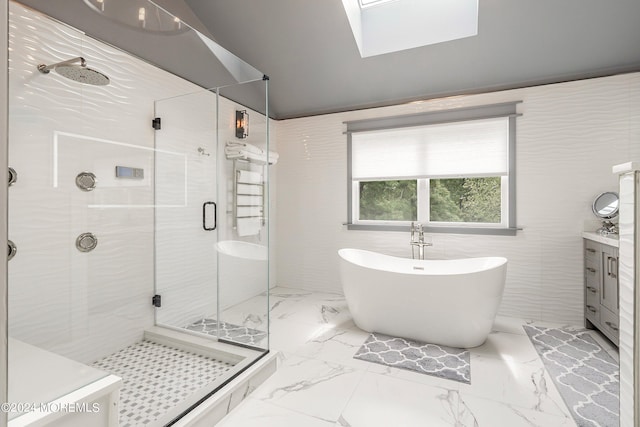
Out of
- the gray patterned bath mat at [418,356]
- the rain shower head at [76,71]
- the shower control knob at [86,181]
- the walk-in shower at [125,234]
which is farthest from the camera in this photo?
the gray patterned bath mat at [418,356]

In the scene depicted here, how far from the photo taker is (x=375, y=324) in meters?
2.74

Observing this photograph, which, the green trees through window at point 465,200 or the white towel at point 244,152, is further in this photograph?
the green trees through window at point 465,200

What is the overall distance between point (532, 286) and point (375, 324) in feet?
5.46

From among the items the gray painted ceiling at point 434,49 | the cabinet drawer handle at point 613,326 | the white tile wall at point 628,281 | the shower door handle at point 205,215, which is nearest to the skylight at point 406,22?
the gray painted ceiling at point 434,49

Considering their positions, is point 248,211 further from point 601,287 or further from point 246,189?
point 601,287

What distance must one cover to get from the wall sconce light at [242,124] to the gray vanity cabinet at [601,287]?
288 cm

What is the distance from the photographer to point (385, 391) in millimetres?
1919

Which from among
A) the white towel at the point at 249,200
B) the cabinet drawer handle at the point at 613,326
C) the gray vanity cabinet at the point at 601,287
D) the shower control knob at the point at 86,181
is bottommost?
the cabinet drawer handle at the point at 613,326

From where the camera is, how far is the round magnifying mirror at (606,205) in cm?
271

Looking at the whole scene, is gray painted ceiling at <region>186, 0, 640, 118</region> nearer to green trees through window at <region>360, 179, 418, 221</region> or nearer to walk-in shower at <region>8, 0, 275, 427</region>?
walk-in shower at <region>8, 0, 275, 427</region>

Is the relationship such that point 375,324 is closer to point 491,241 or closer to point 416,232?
point 416,232

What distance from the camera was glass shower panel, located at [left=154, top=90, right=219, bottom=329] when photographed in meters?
2.20

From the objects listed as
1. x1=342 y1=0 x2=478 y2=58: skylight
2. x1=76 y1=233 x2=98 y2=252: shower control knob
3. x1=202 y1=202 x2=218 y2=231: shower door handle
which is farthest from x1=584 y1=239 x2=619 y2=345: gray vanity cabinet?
x1=76 y1=233 x2=98 y2=252: shower control knob

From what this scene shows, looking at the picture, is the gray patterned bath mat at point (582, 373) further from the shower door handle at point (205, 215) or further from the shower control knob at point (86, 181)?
the shower control knob at point (86, 181)
